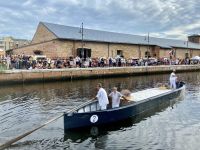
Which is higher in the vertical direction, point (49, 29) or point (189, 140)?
point (49, 29)

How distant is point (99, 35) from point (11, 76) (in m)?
23.4

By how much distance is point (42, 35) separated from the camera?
51000mm

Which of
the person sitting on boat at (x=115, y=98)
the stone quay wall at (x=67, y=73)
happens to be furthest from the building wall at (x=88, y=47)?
the person sitting on boat at (x=115, y=98)

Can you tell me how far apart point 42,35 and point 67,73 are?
494 inches

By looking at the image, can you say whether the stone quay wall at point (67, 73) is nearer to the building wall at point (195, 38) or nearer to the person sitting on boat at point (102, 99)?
the person sitting on boat at point (102, 99)

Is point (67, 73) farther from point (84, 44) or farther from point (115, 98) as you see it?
point (115, 98)

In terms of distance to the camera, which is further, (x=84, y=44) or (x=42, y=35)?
(x=42, y=35)

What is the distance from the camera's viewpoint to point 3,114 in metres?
20.2

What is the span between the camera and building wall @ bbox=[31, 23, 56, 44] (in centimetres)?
4878

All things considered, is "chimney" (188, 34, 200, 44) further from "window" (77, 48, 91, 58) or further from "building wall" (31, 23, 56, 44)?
"building wall" (31, 23, 56, 44)

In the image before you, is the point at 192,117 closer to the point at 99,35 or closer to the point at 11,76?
the point at 11,76

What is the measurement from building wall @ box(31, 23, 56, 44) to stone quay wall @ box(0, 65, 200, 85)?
8194 millimetres

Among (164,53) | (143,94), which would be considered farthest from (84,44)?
(143,94)

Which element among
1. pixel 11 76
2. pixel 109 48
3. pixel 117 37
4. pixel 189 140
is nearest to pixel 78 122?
pixel 189 140
